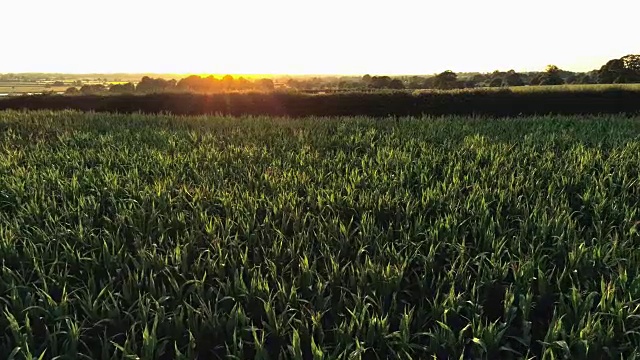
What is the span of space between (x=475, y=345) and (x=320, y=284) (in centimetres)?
84

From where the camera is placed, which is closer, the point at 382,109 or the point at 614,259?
the point at 614,259

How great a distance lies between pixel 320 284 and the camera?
2.53 metres

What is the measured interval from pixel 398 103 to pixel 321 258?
703 inches

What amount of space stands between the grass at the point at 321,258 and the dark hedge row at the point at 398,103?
13.9m

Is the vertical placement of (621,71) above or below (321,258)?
above

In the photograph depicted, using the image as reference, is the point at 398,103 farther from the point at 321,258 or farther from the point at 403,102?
the point at 321,258

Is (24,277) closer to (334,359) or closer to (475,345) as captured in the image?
(334,359)

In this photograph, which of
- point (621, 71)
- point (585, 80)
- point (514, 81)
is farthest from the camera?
point (514, 81)

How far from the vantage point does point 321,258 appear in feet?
10.3

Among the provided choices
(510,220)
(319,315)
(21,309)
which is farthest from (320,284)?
(510,220)

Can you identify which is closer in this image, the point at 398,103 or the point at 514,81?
the point at 398,103

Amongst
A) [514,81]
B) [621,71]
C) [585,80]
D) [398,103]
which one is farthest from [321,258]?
[585,80]

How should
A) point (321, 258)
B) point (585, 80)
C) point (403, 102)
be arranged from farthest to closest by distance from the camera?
point (585, 80) < point (403, 102) < point (321, 258)

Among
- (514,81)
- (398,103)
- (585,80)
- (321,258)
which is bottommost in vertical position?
(321,258)
